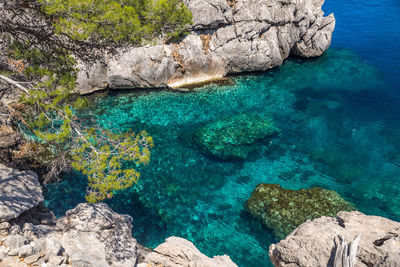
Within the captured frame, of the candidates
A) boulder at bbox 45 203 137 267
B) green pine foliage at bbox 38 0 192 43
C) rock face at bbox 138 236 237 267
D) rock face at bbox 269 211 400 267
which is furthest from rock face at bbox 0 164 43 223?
rock face at bbox 269 211 400 267

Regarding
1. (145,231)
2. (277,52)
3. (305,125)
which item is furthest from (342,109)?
(145,231)

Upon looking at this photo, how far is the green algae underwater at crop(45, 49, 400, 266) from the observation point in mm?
15242

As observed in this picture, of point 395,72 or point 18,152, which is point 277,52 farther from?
point 18,152

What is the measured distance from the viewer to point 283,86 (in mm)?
28266

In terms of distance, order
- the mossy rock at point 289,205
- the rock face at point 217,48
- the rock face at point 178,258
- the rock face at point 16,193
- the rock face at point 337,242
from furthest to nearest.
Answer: the rock face at point 217,48
the mossy rock at point 289,205
the rock face at point 178,258
the rock face at point 16,193
the rock face at point 337,242

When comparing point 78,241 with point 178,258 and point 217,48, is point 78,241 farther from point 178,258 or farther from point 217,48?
point 217,48

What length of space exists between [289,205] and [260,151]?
17.2 feet

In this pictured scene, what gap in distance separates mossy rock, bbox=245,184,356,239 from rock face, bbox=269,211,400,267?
4.26 m

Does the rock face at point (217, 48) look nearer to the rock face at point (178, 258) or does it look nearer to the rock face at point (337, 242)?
the rock face at point (178, 258)

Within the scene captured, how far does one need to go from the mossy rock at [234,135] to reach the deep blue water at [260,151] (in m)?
0.70

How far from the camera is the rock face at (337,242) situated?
8.96m

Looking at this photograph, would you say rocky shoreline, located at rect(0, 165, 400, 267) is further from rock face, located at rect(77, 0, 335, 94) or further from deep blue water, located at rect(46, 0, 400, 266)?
rock face, located at rect(77, 0, 335, 94)

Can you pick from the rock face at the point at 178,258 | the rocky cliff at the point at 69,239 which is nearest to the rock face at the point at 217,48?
the rocky cliff at the point at 69,239

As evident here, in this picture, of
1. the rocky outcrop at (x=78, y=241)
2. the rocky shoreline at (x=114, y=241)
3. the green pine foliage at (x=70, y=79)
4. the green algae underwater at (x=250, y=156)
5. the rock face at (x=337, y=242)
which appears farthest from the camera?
the green algae underwater at (x=250, y=156)
